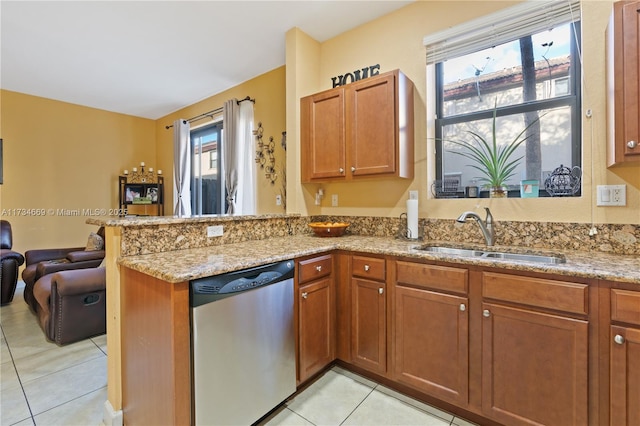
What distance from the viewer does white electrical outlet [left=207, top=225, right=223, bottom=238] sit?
6.32 ft

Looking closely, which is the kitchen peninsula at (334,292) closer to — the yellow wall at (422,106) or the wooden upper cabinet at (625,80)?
the yellow wall at (422,106)

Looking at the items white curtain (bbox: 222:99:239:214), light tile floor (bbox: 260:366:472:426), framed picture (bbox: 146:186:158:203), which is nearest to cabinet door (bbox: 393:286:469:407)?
light tile floor (bbox: 260:366:472:426)

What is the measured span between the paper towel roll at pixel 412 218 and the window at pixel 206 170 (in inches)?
116

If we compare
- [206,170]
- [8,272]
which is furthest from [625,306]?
[8,272]

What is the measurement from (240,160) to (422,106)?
227cm

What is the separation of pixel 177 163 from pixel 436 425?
15.3 ft

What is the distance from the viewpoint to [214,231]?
77.0 inches

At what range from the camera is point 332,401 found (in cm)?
176

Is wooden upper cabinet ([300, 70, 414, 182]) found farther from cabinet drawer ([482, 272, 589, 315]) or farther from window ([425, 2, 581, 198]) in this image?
cabinet drawer ([482, 272, 589, 315])

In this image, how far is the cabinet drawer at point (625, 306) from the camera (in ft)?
3.74

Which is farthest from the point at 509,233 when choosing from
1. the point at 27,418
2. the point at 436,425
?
the point at 27,418

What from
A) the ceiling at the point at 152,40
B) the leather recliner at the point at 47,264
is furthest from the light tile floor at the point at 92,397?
the ceiling at the point at 152,40

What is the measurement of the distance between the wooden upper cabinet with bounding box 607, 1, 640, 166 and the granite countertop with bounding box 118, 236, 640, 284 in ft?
1.81

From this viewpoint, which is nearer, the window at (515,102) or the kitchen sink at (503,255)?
the kitchen sink at (503,255)
